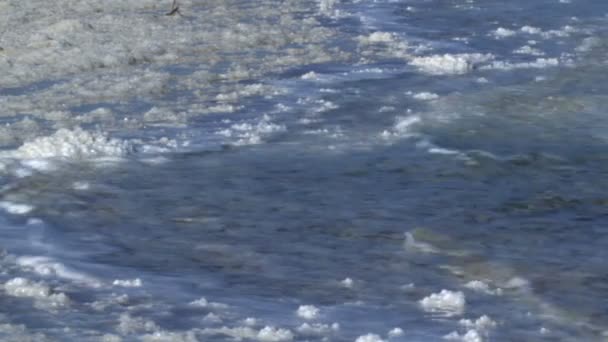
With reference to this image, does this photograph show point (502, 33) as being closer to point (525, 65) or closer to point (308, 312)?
point (525, 65)

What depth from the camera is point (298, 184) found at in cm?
783

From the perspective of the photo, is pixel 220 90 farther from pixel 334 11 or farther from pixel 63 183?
pixel 334 11

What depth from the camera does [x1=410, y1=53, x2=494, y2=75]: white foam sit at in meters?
11.3

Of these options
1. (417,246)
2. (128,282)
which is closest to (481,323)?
(417,246)

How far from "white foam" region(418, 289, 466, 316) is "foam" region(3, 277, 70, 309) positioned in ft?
5.35

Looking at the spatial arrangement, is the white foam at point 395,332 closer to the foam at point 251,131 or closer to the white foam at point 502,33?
the foam at point 251,131

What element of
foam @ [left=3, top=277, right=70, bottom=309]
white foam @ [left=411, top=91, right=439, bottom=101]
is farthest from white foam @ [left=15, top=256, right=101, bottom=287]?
white foam @ [left=411, top=91, right=439, bottom=101]

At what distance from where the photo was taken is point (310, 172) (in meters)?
8.07

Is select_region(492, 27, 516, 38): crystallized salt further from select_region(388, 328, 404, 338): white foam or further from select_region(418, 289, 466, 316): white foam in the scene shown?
select_region(388, 328, 404, 338): white foam

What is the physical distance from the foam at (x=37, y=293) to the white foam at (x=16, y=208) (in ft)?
4.24

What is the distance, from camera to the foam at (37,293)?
18.5ft

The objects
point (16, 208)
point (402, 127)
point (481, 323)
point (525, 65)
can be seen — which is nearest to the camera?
point (481, 323)

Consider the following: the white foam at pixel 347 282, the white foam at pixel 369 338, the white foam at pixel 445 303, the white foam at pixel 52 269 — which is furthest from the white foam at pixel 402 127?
the white foam at pixel 369 338

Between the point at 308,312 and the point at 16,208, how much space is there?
7.77 ft
